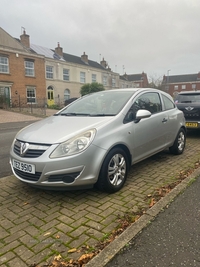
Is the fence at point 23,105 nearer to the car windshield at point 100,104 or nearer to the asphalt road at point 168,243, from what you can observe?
the car windshield at point 100,104

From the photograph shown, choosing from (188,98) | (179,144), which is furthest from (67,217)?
(188,98)

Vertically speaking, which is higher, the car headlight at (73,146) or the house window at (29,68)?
the house window at (29,68)

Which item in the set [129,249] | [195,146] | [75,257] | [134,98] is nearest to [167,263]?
[129,249]

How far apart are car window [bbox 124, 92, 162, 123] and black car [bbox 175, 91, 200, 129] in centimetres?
289

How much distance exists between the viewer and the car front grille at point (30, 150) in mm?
2852

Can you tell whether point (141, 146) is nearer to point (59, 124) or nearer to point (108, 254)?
point (59, 124)

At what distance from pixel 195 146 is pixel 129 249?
4.81 m

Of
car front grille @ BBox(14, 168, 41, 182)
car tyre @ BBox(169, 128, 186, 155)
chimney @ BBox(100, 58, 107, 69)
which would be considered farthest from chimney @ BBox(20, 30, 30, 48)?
car front grille @ BBox(14, 168, 41, 182)

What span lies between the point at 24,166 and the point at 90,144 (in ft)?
3.13

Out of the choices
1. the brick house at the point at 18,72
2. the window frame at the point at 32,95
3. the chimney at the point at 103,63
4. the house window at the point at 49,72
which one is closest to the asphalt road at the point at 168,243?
the brick house at the point at 18,72

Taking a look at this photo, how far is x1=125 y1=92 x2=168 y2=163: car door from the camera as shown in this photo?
367cm

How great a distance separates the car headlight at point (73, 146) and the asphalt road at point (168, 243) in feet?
4.11

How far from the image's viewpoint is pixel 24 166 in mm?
2953

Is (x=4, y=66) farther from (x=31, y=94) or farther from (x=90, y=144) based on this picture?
(x=90, y=144)
